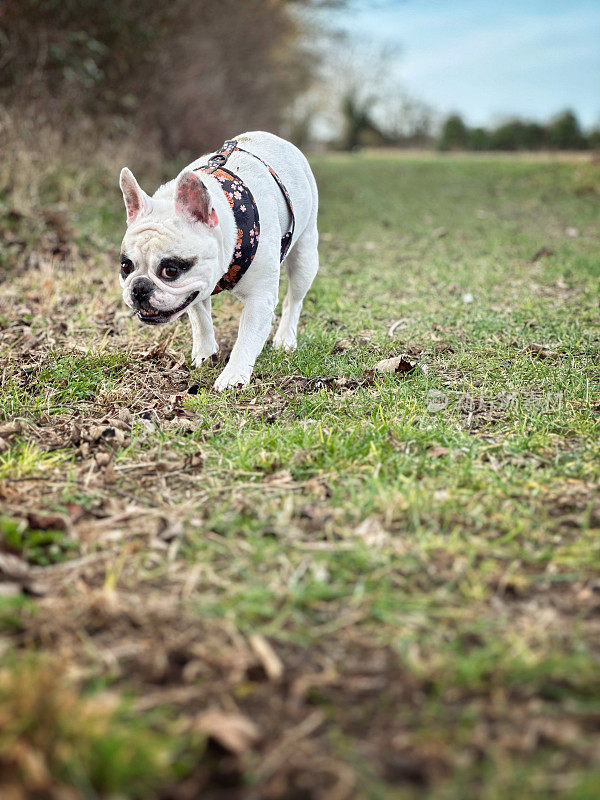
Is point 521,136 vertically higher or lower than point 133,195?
higher

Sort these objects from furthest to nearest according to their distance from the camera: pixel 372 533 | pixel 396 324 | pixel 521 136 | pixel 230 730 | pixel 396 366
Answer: pixel 521 136 < pixel 396 324 < pixel 396 366 < pixel 372 533 < pixel 230 730

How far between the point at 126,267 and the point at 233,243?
0.53 metres

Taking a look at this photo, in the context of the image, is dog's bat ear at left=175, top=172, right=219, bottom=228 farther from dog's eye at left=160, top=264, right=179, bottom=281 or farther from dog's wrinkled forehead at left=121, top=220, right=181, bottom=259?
dog's eye at left=160, top=264, right=179, bottom=281

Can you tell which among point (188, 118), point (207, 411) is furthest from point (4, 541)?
point (188, 118)

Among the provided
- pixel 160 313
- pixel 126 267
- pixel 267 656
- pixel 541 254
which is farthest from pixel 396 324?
pixel 541 254

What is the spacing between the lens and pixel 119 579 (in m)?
2.02

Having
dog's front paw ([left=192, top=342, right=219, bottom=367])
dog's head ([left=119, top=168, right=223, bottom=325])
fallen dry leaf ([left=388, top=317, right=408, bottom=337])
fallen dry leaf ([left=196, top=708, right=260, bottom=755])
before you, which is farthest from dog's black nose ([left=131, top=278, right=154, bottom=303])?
fallen dry leaf ([left=196, top=708, right=260, bottom=755])

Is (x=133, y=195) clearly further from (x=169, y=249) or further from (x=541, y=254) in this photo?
(x=541, y=254)

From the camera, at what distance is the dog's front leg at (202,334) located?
A: 3873 millimetres

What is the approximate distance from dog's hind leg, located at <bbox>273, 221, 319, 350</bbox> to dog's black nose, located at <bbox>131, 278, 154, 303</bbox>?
122 centimetres

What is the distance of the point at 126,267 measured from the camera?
333 cm

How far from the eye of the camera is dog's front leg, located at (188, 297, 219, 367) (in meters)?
3.87

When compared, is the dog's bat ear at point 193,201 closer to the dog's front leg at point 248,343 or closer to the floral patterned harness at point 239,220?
the floral patterned harness at point 239,220

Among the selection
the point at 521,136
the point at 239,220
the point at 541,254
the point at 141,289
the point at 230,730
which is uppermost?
the point at 521,136
